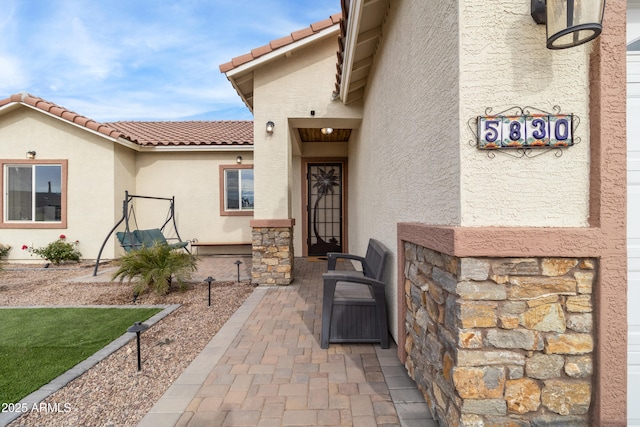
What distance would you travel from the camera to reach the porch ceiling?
3.30 meters

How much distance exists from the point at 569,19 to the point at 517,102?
0.42 metres

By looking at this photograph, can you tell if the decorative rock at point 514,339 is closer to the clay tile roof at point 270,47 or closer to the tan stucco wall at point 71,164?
the clay tile roof at point 270,47

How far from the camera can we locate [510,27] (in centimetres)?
171

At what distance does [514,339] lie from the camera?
1.67 metres

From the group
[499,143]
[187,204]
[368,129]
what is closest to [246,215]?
[187,204]

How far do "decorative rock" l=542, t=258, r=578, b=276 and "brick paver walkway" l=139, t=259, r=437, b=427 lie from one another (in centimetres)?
130

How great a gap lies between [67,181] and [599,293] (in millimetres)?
10776

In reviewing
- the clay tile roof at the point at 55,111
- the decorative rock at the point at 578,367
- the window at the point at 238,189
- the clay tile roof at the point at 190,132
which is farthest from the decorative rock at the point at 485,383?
the clay tile roof at the point at 55,111

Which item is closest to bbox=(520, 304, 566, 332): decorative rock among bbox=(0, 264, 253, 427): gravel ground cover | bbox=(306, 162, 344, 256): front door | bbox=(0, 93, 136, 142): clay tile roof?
bbox=(0, 264, 253, 427): gravel ground cover

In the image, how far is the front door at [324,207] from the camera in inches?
341

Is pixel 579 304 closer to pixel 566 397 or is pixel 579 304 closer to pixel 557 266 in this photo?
pixel 557 266

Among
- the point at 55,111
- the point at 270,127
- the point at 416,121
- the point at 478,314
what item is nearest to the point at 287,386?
the point at 478,314

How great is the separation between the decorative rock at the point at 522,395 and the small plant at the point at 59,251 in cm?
997

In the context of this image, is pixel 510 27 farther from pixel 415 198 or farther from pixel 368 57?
pixel 368 57
